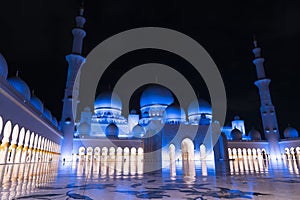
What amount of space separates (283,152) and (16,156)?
21.0 meters

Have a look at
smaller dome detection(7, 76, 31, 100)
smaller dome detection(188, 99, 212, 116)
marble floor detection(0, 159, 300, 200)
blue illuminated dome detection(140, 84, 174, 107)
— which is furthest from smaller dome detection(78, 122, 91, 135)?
marble floor detection(0, 159, 300, 200)

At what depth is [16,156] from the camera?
920 centimetres

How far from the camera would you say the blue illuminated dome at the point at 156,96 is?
19.9 m

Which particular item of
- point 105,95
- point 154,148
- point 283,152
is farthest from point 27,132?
point 283,152

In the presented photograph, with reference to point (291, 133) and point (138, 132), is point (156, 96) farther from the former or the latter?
point (291, 133)

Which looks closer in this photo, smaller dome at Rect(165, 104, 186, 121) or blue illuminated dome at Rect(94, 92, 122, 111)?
smaller dome at Rect(165, 104, 186, 121)

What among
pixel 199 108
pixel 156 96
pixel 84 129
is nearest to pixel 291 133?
pixel 199 108

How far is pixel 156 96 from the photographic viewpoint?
19984mm

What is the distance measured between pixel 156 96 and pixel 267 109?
10.6 metres

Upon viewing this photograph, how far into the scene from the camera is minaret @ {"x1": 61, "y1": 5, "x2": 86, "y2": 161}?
53.5ft

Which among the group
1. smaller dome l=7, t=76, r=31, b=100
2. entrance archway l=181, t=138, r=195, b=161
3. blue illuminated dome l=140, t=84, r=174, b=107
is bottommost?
entrance archway l=181, t=138, r=195, b=161

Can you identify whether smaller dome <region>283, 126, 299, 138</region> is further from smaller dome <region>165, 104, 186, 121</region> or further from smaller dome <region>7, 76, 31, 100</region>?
smaller dome <region>7, 76, 31, 100</region>

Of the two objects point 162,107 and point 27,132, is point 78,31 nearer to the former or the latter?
point 162,107

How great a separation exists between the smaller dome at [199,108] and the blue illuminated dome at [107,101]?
716 centimetres
